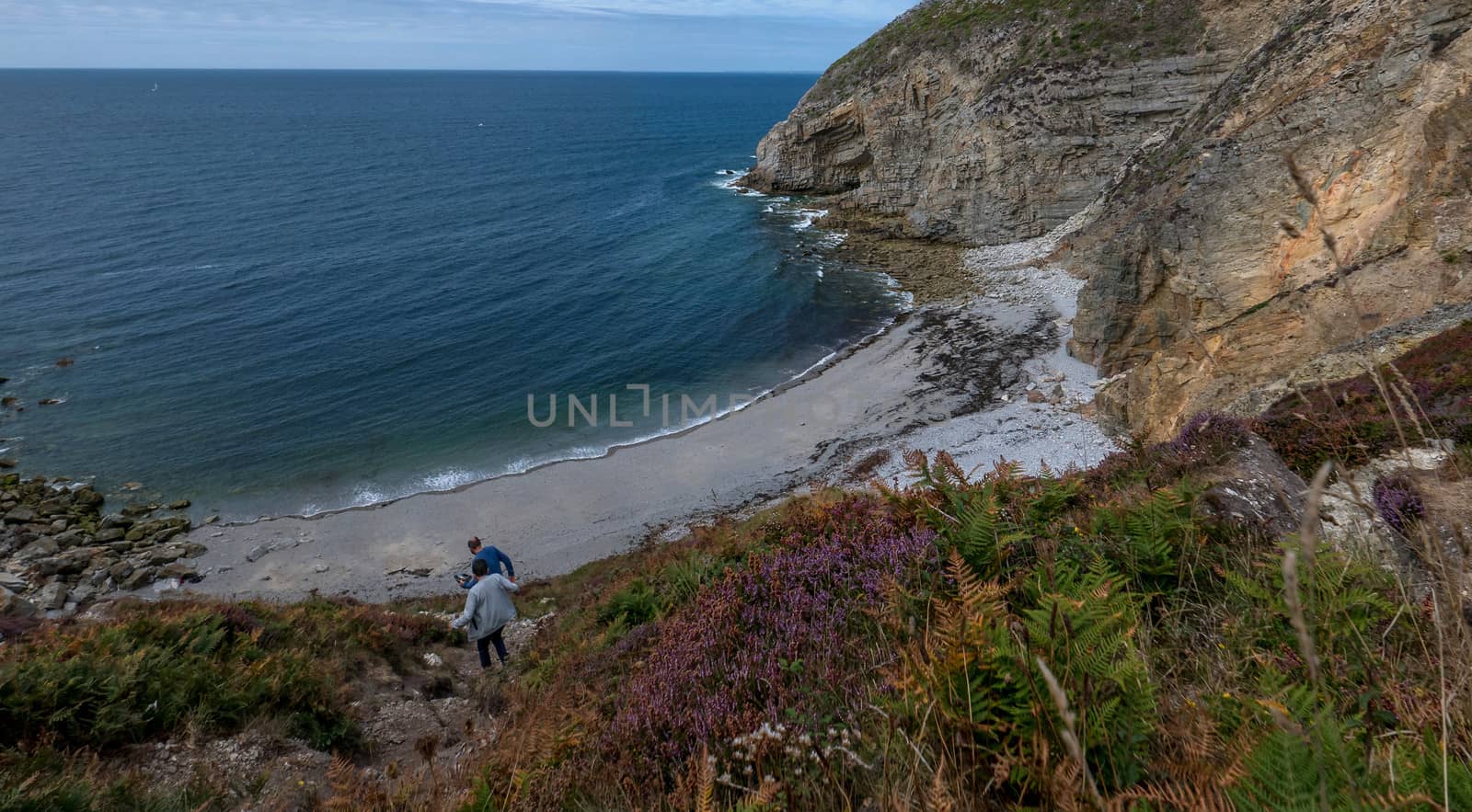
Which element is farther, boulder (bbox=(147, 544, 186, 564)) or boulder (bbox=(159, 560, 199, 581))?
boulder (bbox=(147, 544, 186, 564))

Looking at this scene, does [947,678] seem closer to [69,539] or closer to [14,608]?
[14,608]

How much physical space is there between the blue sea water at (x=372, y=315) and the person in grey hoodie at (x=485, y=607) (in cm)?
1674

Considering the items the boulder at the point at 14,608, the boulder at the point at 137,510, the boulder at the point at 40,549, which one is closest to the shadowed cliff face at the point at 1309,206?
the boulder at the point at 14,608

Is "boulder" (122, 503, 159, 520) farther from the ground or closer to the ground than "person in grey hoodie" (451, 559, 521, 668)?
closer to the ground

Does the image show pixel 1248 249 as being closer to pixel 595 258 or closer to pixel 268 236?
pixel 595 258

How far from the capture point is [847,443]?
2561 cm

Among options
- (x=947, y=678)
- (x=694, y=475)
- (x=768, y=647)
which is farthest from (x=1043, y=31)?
(x=947, y=678)

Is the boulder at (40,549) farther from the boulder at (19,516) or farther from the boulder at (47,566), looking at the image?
the boulder at (19,516)

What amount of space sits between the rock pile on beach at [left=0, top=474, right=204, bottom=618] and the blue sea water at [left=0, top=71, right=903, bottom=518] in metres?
1.29

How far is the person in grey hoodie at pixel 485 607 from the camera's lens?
9.13 meters

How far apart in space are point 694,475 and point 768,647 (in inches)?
798

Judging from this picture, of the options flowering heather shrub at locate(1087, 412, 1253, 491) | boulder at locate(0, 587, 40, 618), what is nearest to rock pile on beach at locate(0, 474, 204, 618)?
boulder at locate(0, 587, 40, 618)

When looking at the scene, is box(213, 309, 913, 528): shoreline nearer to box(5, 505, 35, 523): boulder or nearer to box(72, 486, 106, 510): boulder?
box(72, 486, 106, 510): boulder

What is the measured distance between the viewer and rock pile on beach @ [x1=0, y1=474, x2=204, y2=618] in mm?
19844
